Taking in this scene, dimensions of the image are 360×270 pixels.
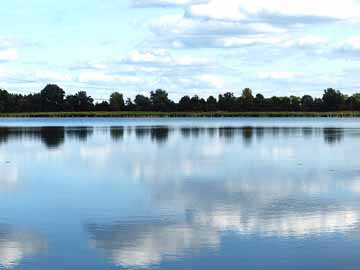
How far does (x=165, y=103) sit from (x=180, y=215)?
118 metres

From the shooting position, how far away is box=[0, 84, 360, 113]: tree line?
126438 mm

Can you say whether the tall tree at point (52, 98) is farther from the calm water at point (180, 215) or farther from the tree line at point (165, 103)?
the calm water at point (180, 215)

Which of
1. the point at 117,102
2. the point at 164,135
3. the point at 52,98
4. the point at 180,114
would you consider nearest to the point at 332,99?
the point at 180,114

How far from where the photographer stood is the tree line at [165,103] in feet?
415

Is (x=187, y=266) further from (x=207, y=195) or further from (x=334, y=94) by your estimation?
(x=334, y=94)

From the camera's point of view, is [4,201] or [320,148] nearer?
[4,201]

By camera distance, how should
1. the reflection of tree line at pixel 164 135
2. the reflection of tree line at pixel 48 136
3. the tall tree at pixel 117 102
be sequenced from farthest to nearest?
the tall tree at pixel 117 102, the reflection of tree line at pixel 164 135, the reflection of tree line at pixel 48 136

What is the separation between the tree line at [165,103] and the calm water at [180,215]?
345 ft

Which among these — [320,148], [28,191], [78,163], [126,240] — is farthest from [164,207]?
[320,148]

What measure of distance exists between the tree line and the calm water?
10502 centimetres

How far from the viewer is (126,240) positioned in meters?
9.95

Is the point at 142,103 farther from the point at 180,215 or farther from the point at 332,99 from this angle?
the point at 180,215

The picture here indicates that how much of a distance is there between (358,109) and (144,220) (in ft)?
406

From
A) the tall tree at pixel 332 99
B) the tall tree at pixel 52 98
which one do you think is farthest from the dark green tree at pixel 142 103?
the tall tree at pixel 332 99
